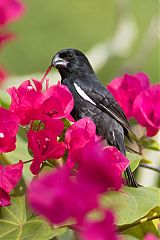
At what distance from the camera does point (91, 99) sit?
1706 mm

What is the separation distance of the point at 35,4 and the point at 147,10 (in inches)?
62.7

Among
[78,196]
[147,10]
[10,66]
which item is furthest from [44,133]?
[147,10]

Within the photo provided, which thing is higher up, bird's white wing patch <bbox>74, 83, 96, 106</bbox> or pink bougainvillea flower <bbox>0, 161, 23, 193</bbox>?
pink bougainvillea flower <bbox>0, 161, 23, 193</bbox>

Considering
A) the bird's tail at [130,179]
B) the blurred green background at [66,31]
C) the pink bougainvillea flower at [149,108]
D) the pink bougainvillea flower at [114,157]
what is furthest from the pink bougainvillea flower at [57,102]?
the blurred green background at [66,31]

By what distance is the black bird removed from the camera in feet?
5.25

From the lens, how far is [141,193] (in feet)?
3.51

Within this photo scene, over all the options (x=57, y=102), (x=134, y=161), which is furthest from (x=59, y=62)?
(x=57, y=102)

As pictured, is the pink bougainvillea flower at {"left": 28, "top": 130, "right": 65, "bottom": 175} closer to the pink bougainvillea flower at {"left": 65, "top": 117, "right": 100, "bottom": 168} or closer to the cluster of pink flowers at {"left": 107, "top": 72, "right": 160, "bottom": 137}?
the pink bougainvillea flower at {"left": 65, "top": 117, "right": 100, "bottom": 168}

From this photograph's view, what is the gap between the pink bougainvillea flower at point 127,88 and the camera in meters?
1.43

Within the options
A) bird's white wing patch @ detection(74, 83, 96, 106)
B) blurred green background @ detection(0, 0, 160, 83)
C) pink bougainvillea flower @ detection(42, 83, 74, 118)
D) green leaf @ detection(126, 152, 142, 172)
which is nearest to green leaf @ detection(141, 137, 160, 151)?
green leaf @ detection(126, 152, 142, 172)

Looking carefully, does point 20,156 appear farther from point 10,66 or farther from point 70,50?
point 10,66

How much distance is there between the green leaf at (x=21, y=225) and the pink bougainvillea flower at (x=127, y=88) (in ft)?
1.46

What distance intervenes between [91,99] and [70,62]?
0.46 ft

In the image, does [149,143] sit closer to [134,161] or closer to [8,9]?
[134,161]
